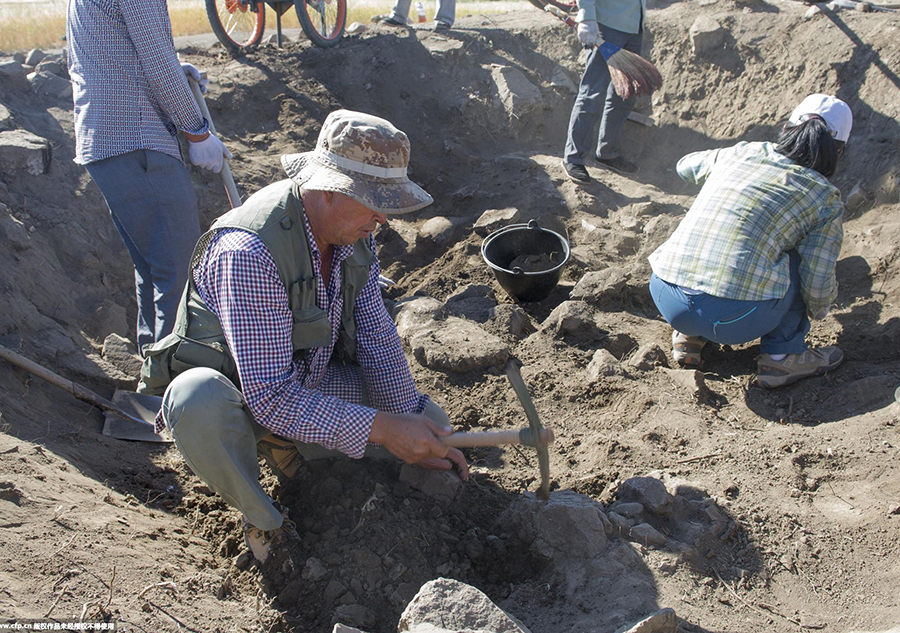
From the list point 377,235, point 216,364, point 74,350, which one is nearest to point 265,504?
point 216,364

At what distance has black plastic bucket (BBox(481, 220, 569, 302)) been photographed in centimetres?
411

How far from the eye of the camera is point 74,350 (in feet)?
11.2

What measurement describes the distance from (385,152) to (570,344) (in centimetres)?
204

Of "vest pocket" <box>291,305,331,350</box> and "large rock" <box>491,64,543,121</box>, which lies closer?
"vest pocket" <box>291,305,331,350</box>

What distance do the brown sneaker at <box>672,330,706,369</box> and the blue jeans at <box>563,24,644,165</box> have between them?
2290 mm

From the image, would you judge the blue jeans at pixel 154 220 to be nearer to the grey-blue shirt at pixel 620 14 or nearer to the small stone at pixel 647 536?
the small stone at pixel 647 536

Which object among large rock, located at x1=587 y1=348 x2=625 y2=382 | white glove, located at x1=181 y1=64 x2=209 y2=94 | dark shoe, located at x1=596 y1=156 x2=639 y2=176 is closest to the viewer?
large rock, located at x1=587 y1=348 x2=625 y2=382

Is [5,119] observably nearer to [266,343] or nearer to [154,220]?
[154,220]

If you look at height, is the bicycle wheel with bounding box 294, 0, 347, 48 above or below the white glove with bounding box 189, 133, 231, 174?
above

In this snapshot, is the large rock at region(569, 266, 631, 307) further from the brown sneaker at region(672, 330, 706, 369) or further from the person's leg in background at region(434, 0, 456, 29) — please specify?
the person's leg in background at region(434, 0, 456, 29)

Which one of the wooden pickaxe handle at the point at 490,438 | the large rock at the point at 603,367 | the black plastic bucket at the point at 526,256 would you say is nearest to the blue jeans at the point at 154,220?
the wooden pickaxe handle at the point at 490,438

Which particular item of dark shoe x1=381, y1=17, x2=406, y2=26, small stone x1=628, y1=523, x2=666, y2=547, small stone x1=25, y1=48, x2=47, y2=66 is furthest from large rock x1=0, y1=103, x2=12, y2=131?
small stone x1=628, y1=523, x2=666, y2=547

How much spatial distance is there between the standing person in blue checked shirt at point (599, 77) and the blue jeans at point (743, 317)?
2.22 metres

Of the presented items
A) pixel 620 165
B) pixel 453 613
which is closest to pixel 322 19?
pixel 620 165
